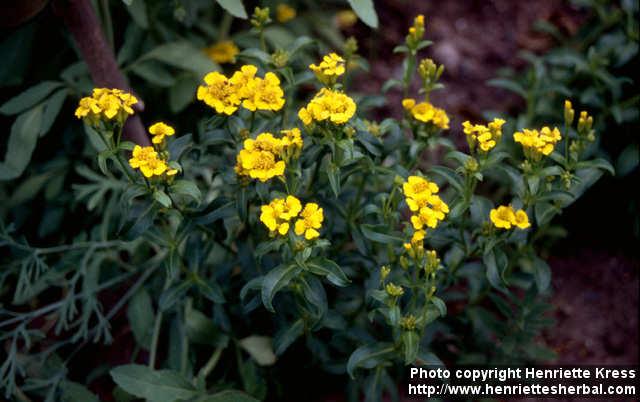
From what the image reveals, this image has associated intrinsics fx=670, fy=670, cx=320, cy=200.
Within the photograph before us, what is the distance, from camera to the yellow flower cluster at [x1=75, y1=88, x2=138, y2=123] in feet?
6.09

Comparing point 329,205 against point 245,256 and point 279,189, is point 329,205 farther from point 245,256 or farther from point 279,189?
point 245,256

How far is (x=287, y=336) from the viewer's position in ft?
7.30

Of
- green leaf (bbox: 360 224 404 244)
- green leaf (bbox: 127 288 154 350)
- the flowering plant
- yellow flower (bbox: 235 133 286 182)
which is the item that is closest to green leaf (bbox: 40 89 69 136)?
the flowering plant

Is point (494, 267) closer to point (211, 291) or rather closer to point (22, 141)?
point (211, 291)

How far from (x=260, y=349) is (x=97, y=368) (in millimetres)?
700

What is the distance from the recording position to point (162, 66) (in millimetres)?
3037

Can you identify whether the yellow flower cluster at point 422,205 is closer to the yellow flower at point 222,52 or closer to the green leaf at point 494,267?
the green leaf at point 494,267

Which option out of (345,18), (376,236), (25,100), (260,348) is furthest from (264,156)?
(345,18)

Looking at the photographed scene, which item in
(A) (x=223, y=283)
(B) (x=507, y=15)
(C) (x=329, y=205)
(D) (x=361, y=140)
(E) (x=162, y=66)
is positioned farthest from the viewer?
(B) (x=507, y=15)

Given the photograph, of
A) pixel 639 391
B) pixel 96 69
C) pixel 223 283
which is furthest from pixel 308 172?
pixel 639 391

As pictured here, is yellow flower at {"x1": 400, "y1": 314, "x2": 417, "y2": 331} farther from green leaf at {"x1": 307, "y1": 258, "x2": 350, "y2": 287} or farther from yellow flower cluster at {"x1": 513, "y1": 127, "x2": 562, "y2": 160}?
yellow flower cluster at {"x1": 513, "y1": 127, "x2": 562, "y2": 160}

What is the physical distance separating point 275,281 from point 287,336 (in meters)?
0.36

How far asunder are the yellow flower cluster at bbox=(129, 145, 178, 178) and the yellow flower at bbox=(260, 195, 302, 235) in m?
0.29

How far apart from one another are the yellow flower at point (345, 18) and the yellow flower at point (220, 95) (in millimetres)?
2127
